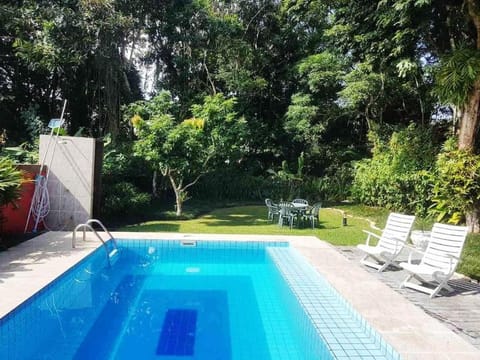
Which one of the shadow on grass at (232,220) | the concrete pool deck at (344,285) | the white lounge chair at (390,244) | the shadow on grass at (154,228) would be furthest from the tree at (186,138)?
the white lounge chair at (390,244)

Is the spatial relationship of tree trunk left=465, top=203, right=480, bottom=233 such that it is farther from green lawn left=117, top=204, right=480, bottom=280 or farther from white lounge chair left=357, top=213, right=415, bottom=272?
white lounge chair left=357, top=213, right=415, bottom=272

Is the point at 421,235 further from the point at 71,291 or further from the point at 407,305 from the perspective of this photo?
the point at 71,291

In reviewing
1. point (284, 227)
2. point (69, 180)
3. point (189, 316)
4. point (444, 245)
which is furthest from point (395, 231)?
point (69, 180)

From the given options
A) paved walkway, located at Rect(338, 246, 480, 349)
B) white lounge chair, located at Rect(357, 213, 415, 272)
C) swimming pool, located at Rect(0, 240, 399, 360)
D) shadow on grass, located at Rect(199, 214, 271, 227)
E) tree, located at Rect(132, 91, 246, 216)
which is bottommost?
swimming pool, located at Rect(0, 240, 399, 360)

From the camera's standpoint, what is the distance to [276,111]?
23.9 metres

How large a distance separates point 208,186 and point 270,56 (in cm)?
827

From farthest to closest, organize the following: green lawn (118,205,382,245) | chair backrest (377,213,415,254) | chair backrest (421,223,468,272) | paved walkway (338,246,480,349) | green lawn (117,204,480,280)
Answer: green lawn (118,205,382,245) < green lawn (117,204,480,280) < chair backrest (377,213,415,254) < chair backrest (421,223,468,272) < paved walkway (338,246,480,349)

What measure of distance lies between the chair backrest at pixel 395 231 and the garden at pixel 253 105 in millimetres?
1212

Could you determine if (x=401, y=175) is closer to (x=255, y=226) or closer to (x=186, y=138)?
(x=255, y=226)

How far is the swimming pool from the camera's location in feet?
14.9

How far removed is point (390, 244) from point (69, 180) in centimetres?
831

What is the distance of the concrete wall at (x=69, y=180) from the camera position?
35.2 feet

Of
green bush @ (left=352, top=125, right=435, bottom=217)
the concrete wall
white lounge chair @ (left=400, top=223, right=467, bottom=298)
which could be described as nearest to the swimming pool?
white lounge chair @ (left=400, top=223, right=467, bottom=298)

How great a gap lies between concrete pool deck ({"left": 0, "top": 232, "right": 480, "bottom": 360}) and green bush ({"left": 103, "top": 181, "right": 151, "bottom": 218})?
9.45 ft
